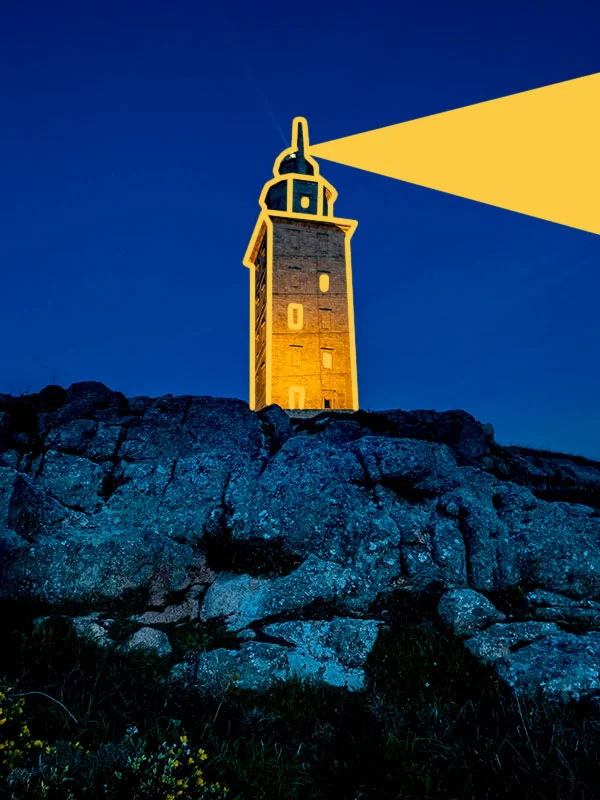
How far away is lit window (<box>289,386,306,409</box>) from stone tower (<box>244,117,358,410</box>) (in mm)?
69

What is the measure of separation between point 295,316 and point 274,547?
31.9 meters

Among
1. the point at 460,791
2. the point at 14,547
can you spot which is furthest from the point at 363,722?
the point at 14,547

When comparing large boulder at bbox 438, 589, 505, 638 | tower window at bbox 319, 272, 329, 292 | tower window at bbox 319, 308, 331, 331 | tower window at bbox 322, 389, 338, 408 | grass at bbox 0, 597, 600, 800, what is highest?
tower window at bbox 319, 272, 329, 292

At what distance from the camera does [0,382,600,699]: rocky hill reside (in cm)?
788

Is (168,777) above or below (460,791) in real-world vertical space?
above

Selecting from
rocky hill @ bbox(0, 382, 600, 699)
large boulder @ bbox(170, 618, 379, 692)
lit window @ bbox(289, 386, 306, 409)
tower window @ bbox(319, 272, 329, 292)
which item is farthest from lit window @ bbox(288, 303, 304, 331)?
large boulder @ bbox(170, 618, 379, 692)

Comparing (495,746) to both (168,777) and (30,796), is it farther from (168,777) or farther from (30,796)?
(30,796)

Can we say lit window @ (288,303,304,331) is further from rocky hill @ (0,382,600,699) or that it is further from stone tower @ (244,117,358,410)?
rocky hill @ (0,382,600,699)

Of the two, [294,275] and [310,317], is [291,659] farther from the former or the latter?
[294,275]

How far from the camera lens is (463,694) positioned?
705 cm

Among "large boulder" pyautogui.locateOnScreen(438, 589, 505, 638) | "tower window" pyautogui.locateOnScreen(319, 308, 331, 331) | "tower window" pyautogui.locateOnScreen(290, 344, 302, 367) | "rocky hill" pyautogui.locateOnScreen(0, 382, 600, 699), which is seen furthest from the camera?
"tower window" pyautogui.locateOnScreen(319, 308, 331, 331)

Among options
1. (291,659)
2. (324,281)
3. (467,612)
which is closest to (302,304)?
(324,281)

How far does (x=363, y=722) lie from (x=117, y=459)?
805cm

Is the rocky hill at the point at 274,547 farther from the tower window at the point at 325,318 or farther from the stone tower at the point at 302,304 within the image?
the tower window at the point at 325,318
